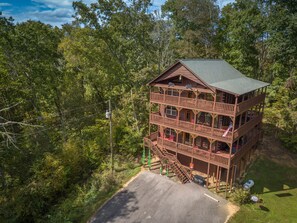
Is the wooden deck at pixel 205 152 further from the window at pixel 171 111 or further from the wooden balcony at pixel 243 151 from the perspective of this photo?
the window at pixel 171 111

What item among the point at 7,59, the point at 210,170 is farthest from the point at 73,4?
the point at 210,170

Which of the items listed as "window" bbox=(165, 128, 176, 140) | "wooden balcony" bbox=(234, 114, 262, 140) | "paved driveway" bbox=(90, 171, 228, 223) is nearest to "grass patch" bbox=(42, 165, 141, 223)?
"paved driveway" bbox=(90, 171, 228, 223)

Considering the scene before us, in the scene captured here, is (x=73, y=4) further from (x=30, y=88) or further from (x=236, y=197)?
(x=236, y=197)

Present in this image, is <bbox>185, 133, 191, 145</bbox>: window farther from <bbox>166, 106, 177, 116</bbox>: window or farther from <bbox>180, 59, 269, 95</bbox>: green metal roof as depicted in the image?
<bbox>180, 59, 269, 95</bbox>: green metal roof

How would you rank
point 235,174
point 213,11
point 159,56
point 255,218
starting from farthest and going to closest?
point 213,11 < point 159,56 < point 235,174 < point 255,218

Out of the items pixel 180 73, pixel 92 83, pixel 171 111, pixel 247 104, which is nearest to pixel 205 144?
pixel 171 111

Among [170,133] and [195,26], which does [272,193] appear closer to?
[170,133]
